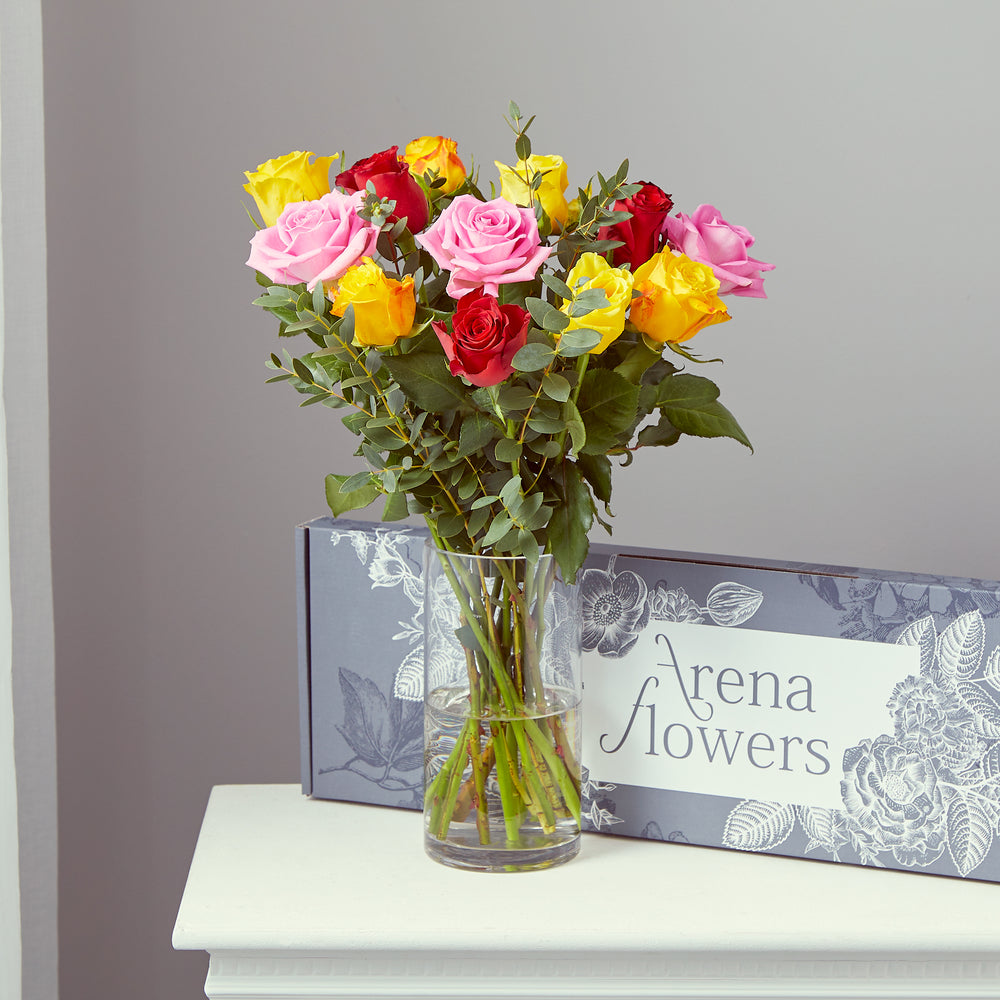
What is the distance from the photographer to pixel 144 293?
1.23 m

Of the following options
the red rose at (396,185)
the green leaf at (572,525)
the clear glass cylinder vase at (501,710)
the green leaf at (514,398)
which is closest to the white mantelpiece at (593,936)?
the clear glass cylinder vase at (501,710)

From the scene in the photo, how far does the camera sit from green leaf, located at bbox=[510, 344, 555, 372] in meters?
0.66

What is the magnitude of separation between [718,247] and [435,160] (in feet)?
0.61

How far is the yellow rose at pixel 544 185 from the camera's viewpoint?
0.73m

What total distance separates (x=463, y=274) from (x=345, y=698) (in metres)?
0.39

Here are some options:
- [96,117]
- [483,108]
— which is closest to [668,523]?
[483,108]

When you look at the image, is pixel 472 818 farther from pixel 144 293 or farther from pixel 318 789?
pixel 144 293

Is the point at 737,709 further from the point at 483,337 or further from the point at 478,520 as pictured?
the point at 483,337

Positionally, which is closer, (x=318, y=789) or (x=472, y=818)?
(x=472, y=818)

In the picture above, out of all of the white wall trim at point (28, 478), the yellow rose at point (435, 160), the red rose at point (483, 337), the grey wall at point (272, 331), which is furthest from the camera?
the grey wall at point (272, 331)

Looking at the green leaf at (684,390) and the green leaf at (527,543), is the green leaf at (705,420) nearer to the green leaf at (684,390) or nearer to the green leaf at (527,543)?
the green leaf at (684,390)

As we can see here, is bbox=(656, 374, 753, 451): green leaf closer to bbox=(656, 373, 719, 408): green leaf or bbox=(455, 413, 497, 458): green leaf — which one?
bbox=(656, 373, 719, 408): green leaf

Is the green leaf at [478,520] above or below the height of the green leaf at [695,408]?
below

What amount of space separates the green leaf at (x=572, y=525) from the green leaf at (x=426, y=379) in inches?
3.4
